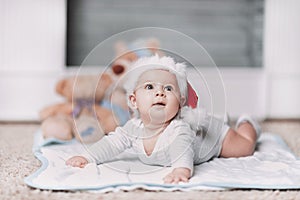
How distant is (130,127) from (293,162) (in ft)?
1.39

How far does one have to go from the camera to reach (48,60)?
225cm

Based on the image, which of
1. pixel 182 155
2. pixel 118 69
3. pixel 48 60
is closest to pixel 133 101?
pixel 182 155

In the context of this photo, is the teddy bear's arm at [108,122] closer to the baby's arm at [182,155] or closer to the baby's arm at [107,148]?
the baby's arm at [107,148]

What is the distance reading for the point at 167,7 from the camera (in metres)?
2.50

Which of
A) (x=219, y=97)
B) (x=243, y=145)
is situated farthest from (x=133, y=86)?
(x=243, y=145)

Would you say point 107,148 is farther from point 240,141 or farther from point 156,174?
point 240,141

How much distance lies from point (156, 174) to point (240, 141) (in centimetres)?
33

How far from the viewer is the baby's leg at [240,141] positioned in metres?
1.35

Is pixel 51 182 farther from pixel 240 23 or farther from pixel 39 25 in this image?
pixel 240 23

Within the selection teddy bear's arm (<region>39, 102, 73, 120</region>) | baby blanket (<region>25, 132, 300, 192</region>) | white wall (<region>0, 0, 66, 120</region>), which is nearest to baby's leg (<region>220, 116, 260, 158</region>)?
baby blanket (<region>25, 132, 300, 192</region>)

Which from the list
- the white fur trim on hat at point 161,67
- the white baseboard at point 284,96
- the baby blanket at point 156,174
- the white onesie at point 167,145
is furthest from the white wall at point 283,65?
the white fur trim on hat at point 161,67

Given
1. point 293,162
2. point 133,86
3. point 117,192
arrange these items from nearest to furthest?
point 117,192
point 133,86
point 293,162

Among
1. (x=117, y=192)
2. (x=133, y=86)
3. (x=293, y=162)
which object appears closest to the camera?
(x=117, y=192)

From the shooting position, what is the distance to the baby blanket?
3.50ft
